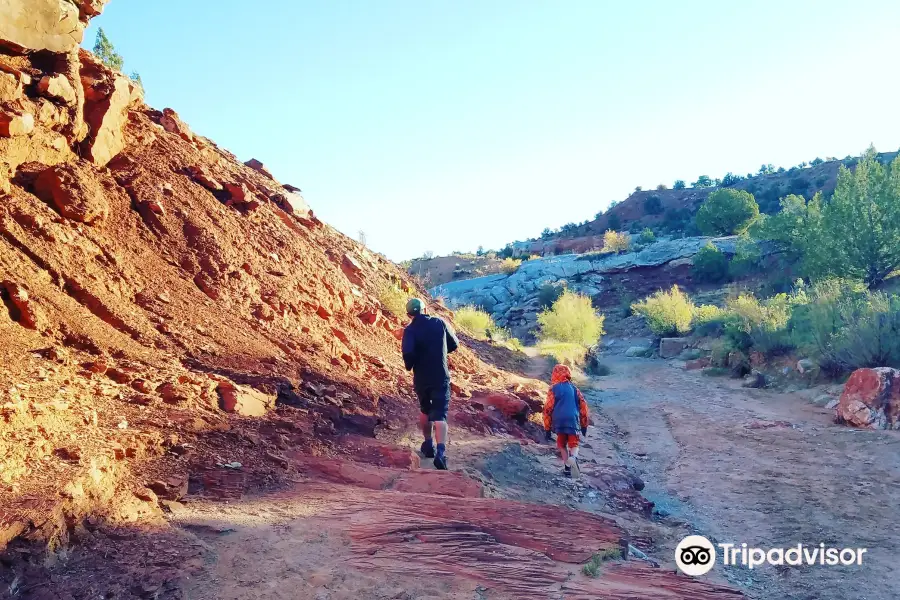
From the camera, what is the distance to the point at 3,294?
542 centimetres

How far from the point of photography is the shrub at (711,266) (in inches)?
1677

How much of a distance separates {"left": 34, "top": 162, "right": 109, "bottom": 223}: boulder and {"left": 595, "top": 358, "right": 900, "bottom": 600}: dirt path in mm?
6934

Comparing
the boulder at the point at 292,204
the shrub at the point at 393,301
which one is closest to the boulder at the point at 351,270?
the shrub at the point at 393,301

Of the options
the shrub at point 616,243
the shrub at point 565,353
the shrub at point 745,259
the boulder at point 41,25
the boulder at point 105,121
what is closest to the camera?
the boulder at point 41,25

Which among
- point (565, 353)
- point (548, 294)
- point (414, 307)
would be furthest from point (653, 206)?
point (414, 307)

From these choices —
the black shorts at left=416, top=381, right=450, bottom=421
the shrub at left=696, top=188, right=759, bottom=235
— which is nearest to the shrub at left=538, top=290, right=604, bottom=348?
the black shorts at left=416, top=381, right=450, bottom=421

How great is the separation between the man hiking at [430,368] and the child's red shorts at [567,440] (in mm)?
1959

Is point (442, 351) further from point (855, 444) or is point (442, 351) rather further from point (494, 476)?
point (855, 444)

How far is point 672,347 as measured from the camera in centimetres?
2575

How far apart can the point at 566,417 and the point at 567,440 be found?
34cm

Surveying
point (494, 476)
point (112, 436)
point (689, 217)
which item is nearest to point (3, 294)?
point (112, 436)

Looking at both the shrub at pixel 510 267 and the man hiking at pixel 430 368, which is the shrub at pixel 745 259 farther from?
the man hiking at pixel 430 368

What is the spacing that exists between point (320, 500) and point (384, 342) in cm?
628

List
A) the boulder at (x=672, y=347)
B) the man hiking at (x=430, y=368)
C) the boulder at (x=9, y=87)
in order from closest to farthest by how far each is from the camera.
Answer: the man hiking at (x=430, y=368)
the boulder at (x=9, y=87)
the boulder at (x=672, y=347)
